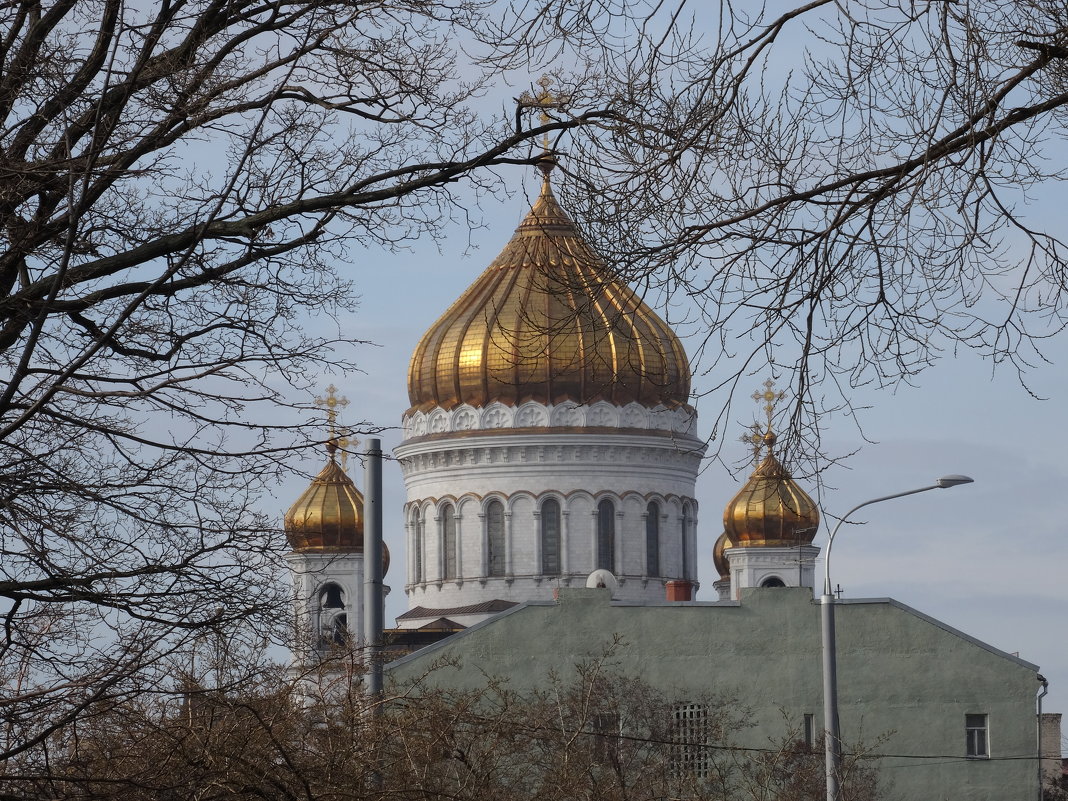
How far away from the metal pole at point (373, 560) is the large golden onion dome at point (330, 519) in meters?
43.2

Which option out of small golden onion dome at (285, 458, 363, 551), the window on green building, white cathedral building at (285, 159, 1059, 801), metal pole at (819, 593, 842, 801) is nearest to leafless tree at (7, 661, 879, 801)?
metal pole at (819, 593, 842, 801)

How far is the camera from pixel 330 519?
59.0 meters

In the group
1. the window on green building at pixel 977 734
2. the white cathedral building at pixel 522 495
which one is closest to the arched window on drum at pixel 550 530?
the white cathedral building at pixel 522 495

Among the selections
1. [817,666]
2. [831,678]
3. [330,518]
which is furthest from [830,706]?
[330,518]

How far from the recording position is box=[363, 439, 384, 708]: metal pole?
14.7m

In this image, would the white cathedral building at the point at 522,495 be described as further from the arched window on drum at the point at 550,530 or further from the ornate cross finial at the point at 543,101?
the ornate cross finial at the point at 543,101

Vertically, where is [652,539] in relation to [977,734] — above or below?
above

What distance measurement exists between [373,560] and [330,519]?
44135 millimetres

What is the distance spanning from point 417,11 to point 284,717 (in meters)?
4.25

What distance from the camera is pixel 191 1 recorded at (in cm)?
1251

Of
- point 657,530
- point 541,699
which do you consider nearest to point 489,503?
point 657,530

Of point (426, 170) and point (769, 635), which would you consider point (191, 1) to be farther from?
point (769, 635)

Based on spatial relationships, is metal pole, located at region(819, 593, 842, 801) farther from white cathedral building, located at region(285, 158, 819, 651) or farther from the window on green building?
white cathedral building, located at region(285, 158, 819, 651)

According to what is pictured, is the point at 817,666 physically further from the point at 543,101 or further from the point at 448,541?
the point at 543,101
